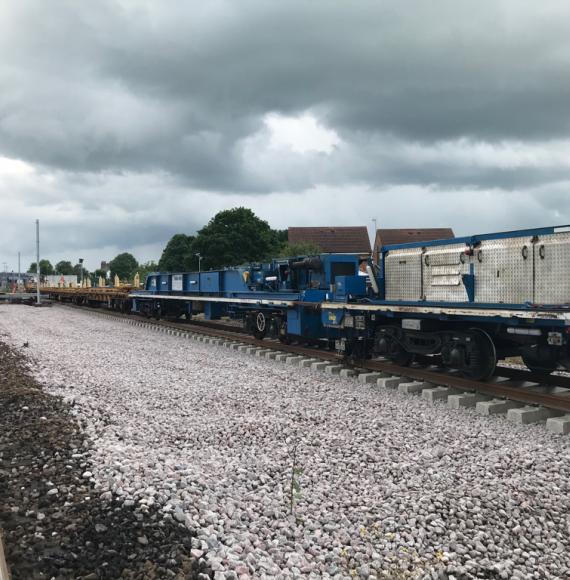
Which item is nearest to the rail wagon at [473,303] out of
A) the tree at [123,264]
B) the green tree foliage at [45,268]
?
the tree at [123,264]

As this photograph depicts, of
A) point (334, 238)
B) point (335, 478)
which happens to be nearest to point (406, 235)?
point (334, 238)

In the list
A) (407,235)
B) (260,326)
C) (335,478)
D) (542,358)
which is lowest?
(335,478)

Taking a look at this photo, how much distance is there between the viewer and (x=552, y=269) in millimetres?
7422

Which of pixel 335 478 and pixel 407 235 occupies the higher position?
pixel 407 235

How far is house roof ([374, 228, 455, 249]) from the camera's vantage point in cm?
8166

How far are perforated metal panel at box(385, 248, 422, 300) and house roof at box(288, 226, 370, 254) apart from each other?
216 feet

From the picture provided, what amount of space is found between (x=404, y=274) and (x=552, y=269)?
314cm

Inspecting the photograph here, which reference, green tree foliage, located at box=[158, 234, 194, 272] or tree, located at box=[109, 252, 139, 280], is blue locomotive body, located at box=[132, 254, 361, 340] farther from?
tree, located at box=[109, 252, 139, 280]

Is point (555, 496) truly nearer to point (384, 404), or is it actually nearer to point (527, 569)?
point (527, 569)

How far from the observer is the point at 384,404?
8.05 metres

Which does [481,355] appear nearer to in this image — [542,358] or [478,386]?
[478,386]

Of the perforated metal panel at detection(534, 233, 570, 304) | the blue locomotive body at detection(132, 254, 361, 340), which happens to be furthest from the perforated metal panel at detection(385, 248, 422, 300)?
the perforated metal panel at detection(534, 233, 570, 304)

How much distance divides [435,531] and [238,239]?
69.1 metres

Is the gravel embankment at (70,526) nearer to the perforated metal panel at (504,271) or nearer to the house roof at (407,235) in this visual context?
the perforated metal panel at (504,271)
